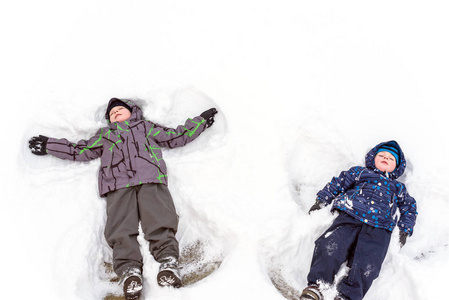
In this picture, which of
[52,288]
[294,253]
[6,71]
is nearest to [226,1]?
[6,71]

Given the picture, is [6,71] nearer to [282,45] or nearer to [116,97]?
[116,97]

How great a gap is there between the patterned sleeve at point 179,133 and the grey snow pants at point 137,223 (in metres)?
0.37

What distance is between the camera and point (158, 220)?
2541 mm

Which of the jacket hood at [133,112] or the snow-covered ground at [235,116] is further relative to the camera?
the jacket hood at [133,112]

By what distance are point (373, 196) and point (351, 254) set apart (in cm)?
43

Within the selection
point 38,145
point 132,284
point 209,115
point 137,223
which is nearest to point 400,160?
point 209,115

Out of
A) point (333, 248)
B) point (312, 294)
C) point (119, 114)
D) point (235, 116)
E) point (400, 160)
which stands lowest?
point (312, 294)

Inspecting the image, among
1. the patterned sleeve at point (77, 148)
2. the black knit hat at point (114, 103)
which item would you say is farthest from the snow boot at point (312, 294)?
the black knit hat at point (114, 103)

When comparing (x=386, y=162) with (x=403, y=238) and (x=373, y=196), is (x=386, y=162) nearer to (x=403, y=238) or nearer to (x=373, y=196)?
(x=373, y=196)

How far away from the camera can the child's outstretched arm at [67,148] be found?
9.20 ft

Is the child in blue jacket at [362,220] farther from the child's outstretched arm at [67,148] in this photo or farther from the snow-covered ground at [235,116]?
the child's outstretched arm at [67,148]

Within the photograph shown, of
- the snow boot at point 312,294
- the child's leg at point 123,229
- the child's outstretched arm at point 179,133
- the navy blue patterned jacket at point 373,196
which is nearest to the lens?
the snow boot at point 312,294

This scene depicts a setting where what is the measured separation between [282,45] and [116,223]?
1.93 meters

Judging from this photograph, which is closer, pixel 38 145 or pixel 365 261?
pixel 365 261
